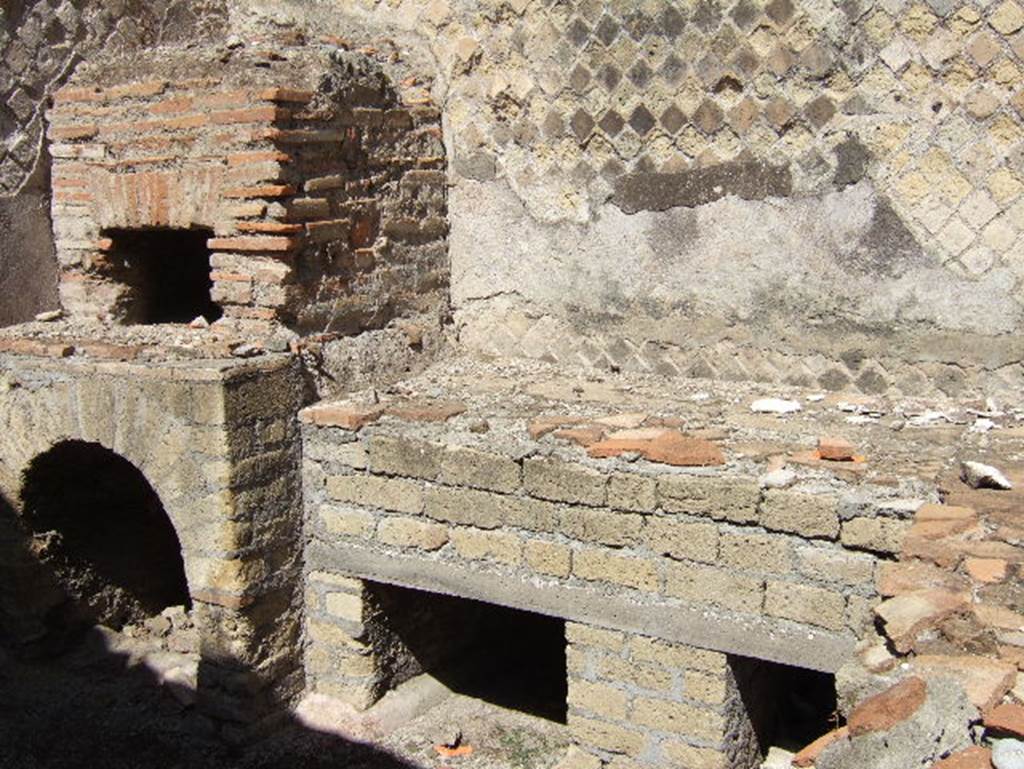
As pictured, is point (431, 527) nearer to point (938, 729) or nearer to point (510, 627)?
point (510, 627)

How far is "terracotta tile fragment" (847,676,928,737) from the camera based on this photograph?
2.45 meters

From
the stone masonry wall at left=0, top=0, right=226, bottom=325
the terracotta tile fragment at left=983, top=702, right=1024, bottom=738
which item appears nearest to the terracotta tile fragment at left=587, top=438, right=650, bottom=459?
the terracotta tile fragment at left=983, top=702, right=1024, bottom=738

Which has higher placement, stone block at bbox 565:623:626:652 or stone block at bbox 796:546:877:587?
stone block at bbox 796:546:877:587

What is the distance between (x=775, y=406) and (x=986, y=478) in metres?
1.15

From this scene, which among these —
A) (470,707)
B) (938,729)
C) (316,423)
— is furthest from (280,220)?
(938,729)

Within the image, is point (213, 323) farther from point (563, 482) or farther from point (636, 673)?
point (636, 673)

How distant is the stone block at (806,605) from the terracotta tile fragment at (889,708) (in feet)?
3.45

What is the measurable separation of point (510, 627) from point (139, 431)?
2.20 metres

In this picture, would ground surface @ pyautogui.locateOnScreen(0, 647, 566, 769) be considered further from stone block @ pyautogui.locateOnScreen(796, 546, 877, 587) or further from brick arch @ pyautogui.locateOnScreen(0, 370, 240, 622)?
stone block @ pyautogui.locateOnScreen(796, 546, 877, 587)

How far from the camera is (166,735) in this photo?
479 centimetres

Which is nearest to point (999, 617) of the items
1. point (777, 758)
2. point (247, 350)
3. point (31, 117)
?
point (777, 758)

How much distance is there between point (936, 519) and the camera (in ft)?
11.1

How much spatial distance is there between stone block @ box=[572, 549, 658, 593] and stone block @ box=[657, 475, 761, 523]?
10.1 inches

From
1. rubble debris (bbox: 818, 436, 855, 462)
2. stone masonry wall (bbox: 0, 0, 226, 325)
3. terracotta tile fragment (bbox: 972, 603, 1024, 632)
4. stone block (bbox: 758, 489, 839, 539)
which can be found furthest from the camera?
stone masonry wall (bbox: 0, 0, 226, 325)
